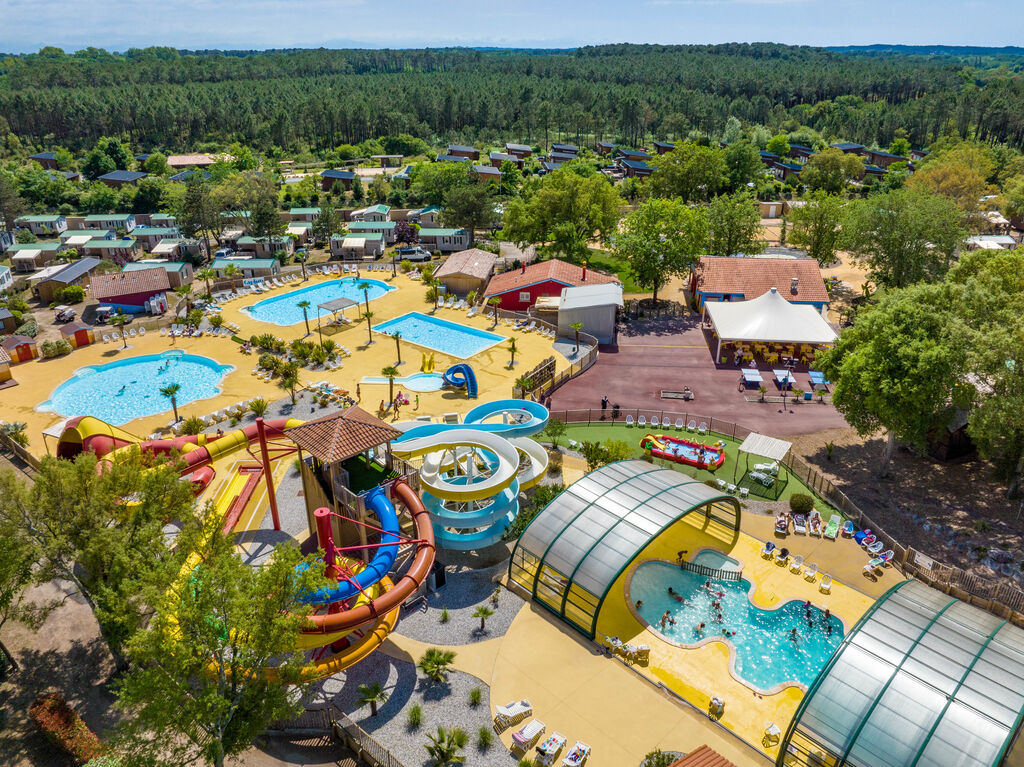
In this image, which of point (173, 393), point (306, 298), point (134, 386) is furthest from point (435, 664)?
point (306, 298)

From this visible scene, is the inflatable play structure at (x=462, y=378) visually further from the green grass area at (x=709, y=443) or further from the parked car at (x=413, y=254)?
the parked car at (x=413, y=254)

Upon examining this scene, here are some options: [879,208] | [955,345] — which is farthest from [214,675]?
[879,208]

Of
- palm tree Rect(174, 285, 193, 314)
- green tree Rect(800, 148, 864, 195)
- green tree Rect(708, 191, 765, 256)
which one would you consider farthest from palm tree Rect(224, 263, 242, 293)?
green tree Rect(800, 148, 864, 195)

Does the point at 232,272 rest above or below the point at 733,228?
below

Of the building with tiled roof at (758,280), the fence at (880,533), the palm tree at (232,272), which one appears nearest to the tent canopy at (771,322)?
the building with tiled roof at (758,280)

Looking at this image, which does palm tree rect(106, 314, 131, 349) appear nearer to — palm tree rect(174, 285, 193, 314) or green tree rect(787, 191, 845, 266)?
palm tree rect(174, 285, 193, 314)

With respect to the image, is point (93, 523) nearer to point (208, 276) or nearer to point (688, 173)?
point (208, 276)
